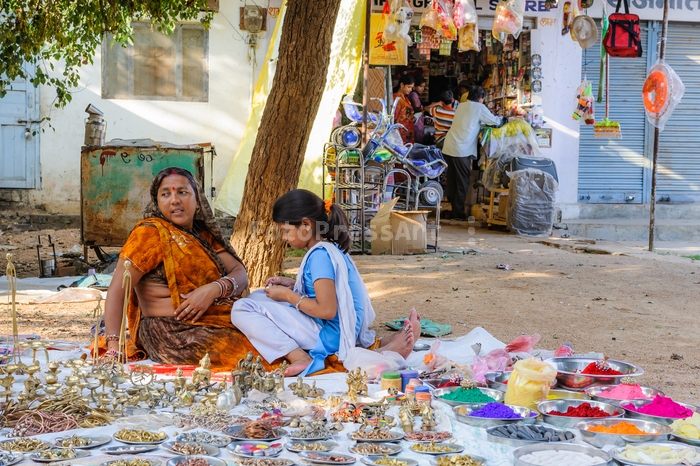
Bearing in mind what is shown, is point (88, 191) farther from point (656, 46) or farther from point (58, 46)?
point (656, 46)

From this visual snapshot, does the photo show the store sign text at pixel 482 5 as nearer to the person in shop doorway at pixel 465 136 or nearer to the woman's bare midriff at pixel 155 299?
the person in shop doorway at pixel 465 136

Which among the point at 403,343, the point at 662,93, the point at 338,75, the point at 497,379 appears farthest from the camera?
the point at 338,75

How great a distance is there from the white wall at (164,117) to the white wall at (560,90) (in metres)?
4.09

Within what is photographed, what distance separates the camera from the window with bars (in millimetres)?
11359

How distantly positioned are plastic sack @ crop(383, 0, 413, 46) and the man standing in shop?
304 cm

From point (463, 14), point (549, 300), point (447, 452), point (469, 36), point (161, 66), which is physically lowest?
point (549, 300)

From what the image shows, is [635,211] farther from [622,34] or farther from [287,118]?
[287,118]

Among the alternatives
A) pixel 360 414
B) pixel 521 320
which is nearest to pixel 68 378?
pixel 360 414

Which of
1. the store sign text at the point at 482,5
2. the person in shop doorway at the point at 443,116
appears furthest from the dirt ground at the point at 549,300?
the store sign text at the point at 482,5

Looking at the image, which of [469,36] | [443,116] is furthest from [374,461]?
[443,116]

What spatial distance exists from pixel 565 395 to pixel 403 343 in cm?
104

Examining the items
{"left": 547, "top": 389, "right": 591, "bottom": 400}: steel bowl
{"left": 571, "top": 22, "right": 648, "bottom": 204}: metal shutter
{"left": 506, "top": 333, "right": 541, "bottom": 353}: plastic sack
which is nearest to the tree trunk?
{"left": 506, "top": 333, "right": 541, "bottom": 353}: plastic sack

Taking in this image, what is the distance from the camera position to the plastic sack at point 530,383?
325 centimetres

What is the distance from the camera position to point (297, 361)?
4.01 metres
